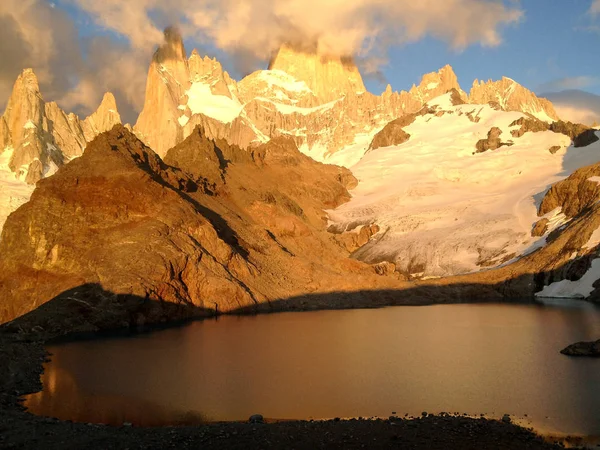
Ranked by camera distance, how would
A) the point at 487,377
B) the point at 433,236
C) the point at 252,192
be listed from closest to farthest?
the point at 487,377
the point at 252,192
the point at 433,236

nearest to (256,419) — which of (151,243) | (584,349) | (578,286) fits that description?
(584,349)

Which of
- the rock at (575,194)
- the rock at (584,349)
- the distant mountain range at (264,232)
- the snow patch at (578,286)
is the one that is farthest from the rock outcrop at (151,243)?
the rock at (575,194)

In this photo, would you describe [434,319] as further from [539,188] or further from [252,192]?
[539,188]

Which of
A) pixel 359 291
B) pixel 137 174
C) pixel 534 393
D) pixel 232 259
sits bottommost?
pixel 534 393

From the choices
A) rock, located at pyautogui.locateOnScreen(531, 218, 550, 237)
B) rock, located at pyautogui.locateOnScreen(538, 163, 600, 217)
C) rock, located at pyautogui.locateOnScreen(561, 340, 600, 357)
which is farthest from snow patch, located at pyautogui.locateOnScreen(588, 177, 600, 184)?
rock, located at pyautogui.locateOnScreen(561, 340, 600, 357)

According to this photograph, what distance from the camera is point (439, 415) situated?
76.7 ft

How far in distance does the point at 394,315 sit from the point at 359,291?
16.6 m

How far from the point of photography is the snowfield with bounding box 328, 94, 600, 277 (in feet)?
397

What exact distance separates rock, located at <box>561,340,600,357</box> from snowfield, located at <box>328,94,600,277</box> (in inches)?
3007

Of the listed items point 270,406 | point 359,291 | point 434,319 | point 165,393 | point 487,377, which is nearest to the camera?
point 270,406

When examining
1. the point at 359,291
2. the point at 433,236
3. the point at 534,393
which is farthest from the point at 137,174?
the point at 433,236

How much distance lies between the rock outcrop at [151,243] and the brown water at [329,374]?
Answer: 13.2 metres

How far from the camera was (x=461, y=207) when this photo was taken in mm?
150625

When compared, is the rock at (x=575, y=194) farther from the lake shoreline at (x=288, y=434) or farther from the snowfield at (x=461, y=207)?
the lake shoreline at (x=288, y=434)
